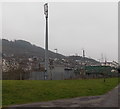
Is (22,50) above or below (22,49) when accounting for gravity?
below

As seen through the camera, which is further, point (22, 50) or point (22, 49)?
point (22, 49)

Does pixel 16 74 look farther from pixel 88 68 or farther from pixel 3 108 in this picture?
pixel 88 68

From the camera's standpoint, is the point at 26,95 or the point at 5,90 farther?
the point at 5,90

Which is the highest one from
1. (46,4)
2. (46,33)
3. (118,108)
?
(46,4)

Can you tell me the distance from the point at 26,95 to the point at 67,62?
342 ft

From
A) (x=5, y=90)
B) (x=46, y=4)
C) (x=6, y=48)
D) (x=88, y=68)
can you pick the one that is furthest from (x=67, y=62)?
→ (x=5, y=90)

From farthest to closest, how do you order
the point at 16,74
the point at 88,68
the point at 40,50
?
1. the point at 40,50
2. the point at 88,68
3. the point at 16,74

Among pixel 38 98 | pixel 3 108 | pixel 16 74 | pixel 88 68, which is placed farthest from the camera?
pixel 88 68

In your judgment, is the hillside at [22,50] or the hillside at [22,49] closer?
the hillside at [22,50]

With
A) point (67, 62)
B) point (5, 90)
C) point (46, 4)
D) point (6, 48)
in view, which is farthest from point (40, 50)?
point (5, 90)

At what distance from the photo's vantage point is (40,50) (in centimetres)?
11044

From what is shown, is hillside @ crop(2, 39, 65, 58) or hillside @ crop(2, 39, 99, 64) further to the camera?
hillside @ crop(2, 39, 65, 58)

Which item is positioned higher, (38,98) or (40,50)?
(40,50)

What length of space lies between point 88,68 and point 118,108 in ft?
244
